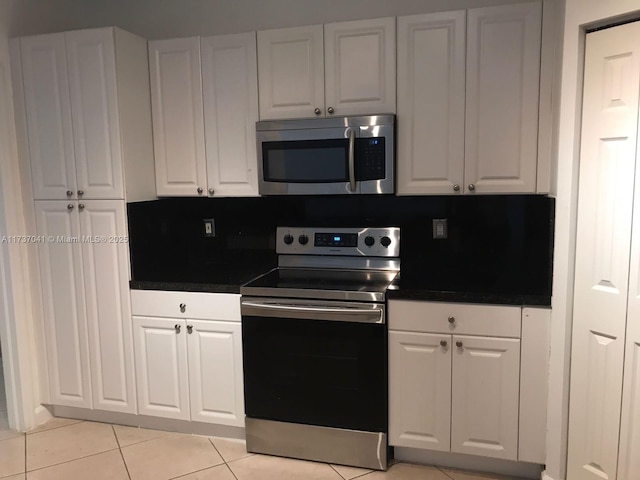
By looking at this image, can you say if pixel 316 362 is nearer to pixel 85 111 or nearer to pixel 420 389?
pixel 420 389

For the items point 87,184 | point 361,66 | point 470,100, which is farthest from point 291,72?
point 87,184

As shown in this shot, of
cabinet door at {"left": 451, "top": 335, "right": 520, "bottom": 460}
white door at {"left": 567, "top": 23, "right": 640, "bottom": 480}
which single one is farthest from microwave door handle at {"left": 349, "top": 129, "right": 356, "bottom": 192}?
white door at {"left": 567, "top": 23, "right": 640, "bottom": 480}

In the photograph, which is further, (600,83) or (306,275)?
(306,275)

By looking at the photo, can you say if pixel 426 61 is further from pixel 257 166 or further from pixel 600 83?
pixel 257 166

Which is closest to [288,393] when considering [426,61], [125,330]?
[125,330]

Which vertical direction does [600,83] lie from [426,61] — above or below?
below

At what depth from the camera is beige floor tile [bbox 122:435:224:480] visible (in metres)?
2.46

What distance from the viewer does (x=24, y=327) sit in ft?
9.34

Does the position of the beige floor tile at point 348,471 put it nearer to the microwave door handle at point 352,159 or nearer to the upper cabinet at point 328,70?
the microwave door handle at point 352,159

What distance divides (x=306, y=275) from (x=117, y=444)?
137 cm

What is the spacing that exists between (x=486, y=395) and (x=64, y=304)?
2.28 meters

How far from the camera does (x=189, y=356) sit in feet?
8.76

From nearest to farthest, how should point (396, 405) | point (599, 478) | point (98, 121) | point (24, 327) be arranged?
point (599, 478) → point (396, 405) → point (98, 121) → point (24, 327)

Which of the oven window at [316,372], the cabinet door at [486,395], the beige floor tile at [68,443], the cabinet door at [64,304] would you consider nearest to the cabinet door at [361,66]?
the oven window at [316,372]
